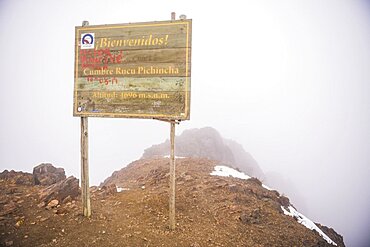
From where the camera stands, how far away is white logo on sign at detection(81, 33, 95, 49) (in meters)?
7.94

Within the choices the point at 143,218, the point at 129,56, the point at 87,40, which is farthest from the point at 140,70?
the point at 143,218

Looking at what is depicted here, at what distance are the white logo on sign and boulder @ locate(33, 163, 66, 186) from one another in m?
7.51

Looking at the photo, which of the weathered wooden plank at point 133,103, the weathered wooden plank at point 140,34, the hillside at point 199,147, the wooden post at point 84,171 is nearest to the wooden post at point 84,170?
the wooden post at point 84,171

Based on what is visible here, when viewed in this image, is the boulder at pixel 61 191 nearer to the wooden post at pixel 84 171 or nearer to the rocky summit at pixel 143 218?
the rocky summit at pixel 143 218

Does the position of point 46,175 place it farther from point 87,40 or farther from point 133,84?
point 133,84

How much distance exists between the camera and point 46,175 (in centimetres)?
1181

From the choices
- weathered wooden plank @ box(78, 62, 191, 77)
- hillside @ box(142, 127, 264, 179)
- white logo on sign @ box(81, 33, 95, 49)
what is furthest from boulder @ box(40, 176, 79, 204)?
hillside @ box(142, 127, 264, 179)

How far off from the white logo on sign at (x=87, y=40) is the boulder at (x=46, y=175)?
751 cm

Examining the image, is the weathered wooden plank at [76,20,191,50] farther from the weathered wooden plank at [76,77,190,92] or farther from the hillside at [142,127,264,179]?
the hillside at [142,127,264,179]

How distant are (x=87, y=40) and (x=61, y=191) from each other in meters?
6.23

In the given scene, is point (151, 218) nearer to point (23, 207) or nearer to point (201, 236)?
point (201, 236)

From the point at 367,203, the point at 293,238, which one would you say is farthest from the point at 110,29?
the point at 367,203

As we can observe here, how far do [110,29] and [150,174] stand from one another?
9.63 m

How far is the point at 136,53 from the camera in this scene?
7.59 metres
